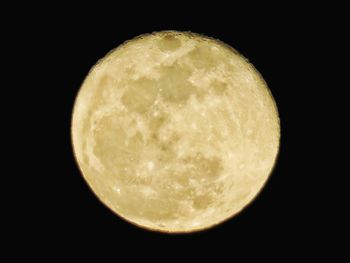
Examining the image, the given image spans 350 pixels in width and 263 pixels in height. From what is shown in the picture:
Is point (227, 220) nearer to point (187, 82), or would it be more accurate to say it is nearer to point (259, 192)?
point (259, 192)

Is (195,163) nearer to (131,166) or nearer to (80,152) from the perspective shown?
(131,166)

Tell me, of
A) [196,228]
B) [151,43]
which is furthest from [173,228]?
[151,43]

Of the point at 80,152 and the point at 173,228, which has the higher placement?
the point at 80,152

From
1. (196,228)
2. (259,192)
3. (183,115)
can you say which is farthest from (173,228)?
(183,115)

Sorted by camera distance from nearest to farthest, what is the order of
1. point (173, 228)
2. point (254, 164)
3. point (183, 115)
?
point (183, 115), point (254, 164), point (173, 228)

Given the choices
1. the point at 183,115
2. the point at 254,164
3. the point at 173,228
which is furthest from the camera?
the point at 173,228

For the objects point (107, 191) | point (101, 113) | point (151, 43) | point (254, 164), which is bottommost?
point (107, 191)

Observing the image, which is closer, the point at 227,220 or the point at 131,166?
the point at 131,166
